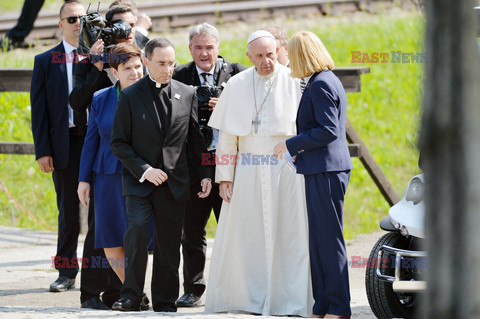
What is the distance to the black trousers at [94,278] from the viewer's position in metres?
5.98

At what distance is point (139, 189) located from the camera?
5559 millimetres

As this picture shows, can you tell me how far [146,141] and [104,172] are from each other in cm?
51

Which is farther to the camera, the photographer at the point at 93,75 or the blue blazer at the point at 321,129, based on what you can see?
the photographer at the point at 93,75

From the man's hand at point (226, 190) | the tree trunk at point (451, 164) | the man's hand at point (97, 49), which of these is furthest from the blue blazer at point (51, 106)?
the tree trunk at point (451, 164)

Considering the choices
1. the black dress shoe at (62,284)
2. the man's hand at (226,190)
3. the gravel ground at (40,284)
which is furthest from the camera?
the black dress shoe at (62,284)

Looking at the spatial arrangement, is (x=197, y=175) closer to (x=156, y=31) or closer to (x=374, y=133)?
(x=374, y=133)

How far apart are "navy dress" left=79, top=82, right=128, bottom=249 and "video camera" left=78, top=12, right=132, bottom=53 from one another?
0.49 meters

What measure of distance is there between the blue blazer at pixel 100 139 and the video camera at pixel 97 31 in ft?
1.62

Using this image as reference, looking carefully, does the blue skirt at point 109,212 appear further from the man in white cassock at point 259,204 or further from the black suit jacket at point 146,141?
the man in white cassock at point 259,204

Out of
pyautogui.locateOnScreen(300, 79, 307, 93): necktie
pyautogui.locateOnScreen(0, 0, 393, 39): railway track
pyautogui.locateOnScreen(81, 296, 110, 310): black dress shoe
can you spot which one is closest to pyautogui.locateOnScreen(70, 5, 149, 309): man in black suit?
pyautogui.locateOnScreen(81, 296, 110, 310): black dress shoe

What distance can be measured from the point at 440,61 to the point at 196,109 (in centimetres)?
468

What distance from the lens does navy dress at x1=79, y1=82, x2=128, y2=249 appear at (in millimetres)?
5891

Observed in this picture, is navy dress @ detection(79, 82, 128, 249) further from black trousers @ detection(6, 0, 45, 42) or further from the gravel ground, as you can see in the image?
black trousers @ detection(6, 0, 45, 42)

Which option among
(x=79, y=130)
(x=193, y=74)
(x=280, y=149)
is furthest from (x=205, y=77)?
(x=280, y=149)
